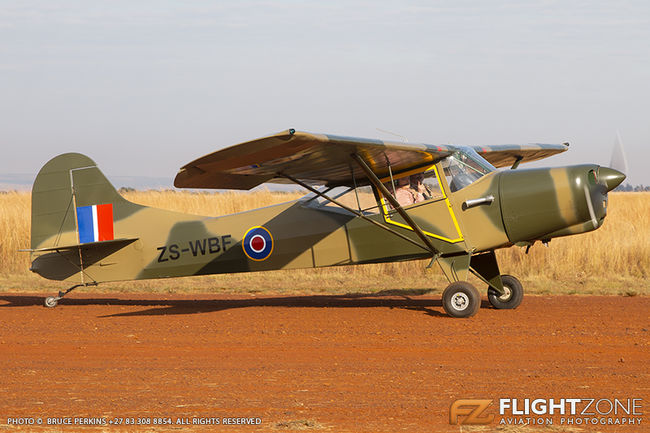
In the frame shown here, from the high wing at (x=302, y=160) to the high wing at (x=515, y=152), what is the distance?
2501 mm

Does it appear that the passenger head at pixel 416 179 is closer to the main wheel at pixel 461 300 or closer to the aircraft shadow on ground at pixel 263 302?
the main wheel at pixel 461 300

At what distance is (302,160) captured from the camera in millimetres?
9742

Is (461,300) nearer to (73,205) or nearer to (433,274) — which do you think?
(73,205)

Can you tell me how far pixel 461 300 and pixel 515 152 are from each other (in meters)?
4.10

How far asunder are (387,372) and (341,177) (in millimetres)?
4530

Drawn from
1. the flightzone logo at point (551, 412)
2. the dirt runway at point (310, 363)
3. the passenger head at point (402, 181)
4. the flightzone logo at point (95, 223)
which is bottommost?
the flightzone logo at point (551, 412)

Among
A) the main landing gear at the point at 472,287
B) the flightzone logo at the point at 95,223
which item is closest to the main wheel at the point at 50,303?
the flightzone logo at the point at 95,223

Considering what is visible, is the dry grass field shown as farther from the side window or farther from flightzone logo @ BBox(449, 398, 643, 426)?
flightzone logo @ BBox(449, 398, 643, 426)

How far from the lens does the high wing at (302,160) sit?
8445 mm

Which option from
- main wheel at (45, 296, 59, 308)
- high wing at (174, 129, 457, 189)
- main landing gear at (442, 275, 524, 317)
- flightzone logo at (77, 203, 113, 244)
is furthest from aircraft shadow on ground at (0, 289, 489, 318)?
high wing at (174, 129, 457, 189)

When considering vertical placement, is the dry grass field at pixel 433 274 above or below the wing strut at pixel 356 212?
below

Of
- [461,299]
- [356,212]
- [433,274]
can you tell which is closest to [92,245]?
[356,212]

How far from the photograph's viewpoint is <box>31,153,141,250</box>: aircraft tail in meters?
12.0

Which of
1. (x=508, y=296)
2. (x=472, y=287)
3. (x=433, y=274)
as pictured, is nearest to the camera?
(x=472, y=287)
